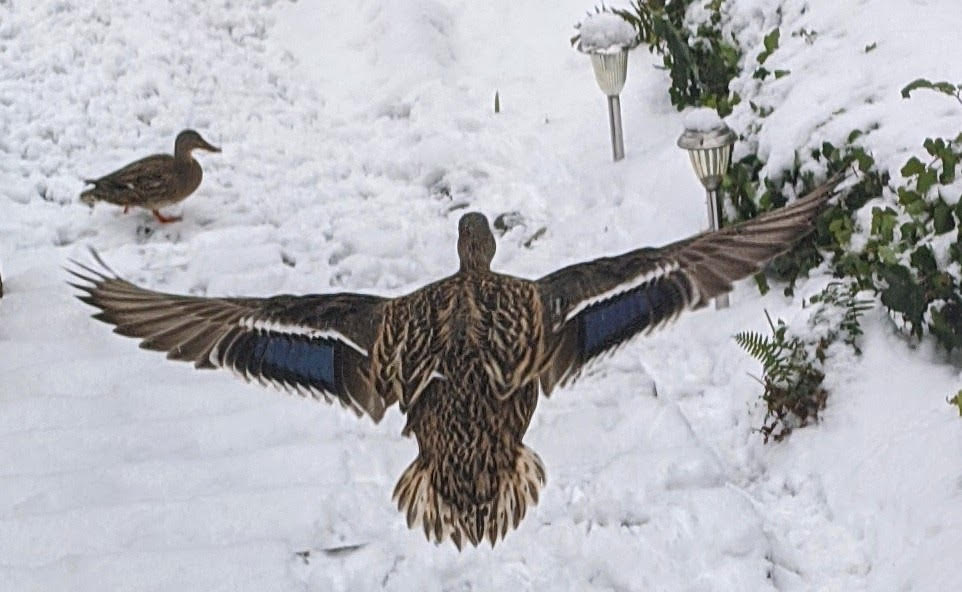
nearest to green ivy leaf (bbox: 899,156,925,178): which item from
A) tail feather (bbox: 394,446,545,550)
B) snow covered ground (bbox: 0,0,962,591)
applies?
snow covered ground (bbox: 0,0,962,591)

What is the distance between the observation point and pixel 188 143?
6727mm

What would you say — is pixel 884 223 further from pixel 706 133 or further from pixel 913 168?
pixel 706 133

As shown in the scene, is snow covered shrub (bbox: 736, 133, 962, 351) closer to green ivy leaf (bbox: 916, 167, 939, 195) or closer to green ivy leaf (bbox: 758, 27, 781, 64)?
green ivy leaf (bbox: 916, 167, 939, 195)

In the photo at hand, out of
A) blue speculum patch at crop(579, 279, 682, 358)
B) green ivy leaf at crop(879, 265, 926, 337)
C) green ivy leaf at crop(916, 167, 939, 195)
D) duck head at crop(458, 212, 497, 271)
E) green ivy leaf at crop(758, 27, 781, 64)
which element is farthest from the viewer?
green ivy leaf at crop(758, 27, 781, 64)

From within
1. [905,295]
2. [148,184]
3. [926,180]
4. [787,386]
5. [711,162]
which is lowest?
[787,386]

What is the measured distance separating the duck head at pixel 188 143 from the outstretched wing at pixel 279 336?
2.60 m

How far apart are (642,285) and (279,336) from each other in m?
0.94

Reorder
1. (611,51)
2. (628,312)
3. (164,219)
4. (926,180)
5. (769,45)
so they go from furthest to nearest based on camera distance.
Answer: (164,219) < (611,51) < (769,45) < (926,180) < (628,312)

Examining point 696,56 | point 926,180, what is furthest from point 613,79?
point 926,180

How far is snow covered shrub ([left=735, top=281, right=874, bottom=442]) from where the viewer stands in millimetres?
4633

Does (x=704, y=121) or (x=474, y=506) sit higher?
(x=704, y=121)

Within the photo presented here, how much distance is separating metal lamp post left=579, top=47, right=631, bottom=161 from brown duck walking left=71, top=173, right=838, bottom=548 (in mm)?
2219

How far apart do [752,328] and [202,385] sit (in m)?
1.88

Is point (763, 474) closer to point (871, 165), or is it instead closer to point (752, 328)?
point (752, 328)
